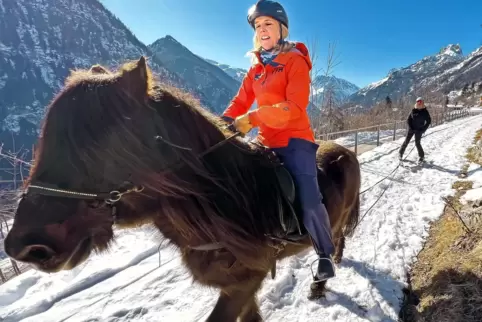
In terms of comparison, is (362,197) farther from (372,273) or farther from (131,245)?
(131,245)

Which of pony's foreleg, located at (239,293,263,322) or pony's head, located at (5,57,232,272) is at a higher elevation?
pony's head, located at (5,57,232,272)

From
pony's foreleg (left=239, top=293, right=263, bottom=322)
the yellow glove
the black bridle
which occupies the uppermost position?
the yellow glove

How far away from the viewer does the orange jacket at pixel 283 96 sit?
5.88ft

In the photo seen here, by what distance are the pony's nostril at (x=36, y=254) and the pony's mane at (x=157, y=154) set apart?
11.4 inches

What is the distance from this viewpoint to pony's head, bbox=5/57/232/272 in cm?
123

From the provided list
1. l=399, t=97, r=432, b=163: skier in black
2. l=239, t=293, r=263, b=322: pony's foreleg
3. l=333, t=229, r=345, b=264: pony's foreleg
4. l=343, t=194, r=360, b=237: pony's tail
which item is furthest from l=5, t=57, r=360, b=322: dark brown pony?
l=399, t=97, r=432, b=163: skier in black

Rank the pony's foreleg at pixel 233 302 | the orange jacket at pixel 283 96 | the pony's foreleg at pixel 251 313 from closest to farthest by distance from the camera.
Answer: the orange jacket at pixel 283 96 → the pony's foreleg at pixel 233 302 → the pony's foreleg at pixel 251 313

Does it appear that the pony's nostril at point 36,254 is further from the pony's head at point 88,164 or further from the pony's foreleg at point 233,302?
the pony's foreleg at point 233,302

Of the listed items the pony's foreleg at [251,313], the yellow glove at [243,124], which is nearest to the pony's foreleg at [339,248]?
the pony's foreleg at [251,313]

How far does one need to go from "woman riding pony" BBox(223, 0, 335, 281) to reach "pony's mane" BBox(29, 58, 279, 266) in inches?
12.0

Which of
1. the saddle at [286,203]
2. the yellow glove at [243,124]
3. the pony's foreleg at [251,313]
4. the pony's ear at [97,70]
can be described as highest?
the pony's ear at [97,70]

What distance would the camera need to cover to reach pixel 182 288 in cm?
328

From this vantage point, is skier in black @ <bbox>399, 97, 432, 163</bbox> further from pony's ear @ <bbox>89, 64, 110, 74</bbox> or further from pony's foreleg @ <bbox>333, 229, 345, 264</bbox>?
pony's ear @ <bbox>89, 64, 110, 74</bbox>

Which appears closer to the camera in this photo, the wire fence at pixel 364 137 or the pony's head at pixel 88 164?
the pony's head at pixel 88 164
